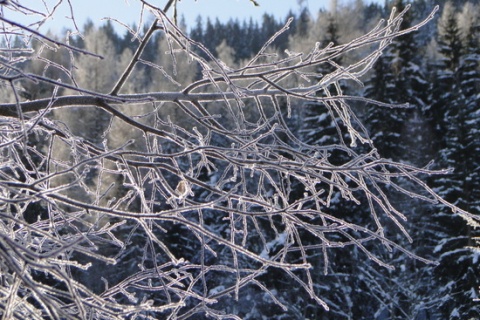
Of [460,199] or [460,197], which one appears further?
[460,197]

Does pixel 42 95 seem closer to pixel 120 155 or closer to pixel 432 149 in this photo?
pixel 432 149

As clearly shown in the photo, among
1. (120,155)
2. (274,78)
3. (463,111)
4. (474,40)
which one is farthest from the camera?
(474,40)

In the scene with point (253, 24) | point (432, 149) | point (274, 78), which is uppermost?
point (253, 24)

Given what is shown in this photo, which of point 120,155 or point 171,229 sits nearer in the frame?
point 120,155

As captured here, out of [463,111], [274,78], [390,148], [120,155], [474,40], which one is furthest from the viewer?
[474,40]

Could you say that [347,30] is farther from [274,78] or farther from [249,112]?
[274,78]

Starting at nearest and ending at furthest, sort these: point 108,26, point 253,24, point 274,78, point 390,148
A: point 274,78 < point 390,148 < point 108,26 < point 253,24

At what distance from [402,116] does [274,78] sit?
18701 millimetres

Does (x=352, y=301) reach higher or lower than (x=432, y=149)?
lower

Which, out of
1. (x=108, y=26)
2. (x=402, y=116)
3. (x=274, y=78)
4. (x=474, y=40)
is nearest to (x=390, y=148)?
(x=402, y=116)

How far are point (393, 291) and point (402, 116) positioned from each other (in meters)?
6.63

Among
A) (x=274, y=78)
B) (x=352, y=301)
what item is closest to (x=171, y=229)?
(x=352, y=301)

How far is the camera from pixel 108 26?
54688mm

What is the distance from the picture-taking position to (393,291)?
15.5m
